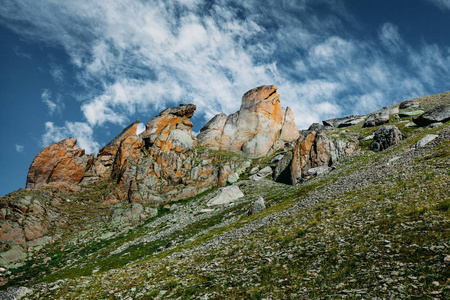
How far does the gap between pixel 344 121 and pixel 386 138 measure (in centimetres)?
9391

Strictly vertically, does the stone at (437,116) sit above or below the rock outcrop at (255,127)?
below

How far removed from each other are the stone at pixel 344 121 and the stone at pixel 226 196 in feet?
322

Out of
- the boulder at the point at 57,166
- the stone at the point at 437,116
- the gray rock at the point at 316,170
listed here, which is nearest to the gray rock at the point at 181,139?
the boulder at the point at 57,166

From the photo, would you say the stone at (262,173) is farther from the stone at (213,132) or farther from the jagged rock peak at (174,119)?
the jagged rock peak at (174,119)

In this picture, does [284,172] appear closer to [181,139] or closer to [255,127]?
[181,139]

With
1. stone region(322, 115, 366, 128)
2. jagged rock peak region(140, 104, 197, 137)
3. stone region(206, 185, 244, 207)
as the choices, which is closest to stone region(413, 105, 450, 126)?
stone region(206, 185, 244, 207)

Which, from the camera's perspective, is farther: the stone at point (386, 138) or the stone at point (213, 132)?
the stone at point (213, 132)

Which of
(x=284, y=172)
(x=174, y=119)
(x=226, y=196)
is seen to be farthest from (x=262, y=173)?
(x=174, y=119)

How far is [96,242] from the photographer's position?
69.1m

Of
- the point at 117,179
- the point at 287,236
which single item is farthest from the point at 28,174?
the point at 287,236

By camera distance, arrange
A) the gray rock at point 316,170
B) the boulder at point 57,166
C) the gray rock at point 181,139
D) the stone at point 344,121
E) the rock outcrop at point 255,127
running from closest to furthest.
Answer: the gray rock at point 316,170 → the boulder at point 57,166 → the gray rock at point 181,139 → the rock outcrop at point 255,127 → the stone at point 344,121

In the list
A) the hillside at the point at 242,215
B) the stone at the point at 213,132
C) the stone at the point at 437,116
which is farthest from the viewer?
the stone at the point at 213,132

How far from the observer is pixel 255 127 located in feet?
500

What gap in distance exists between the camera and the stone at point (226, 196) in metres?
83.4
